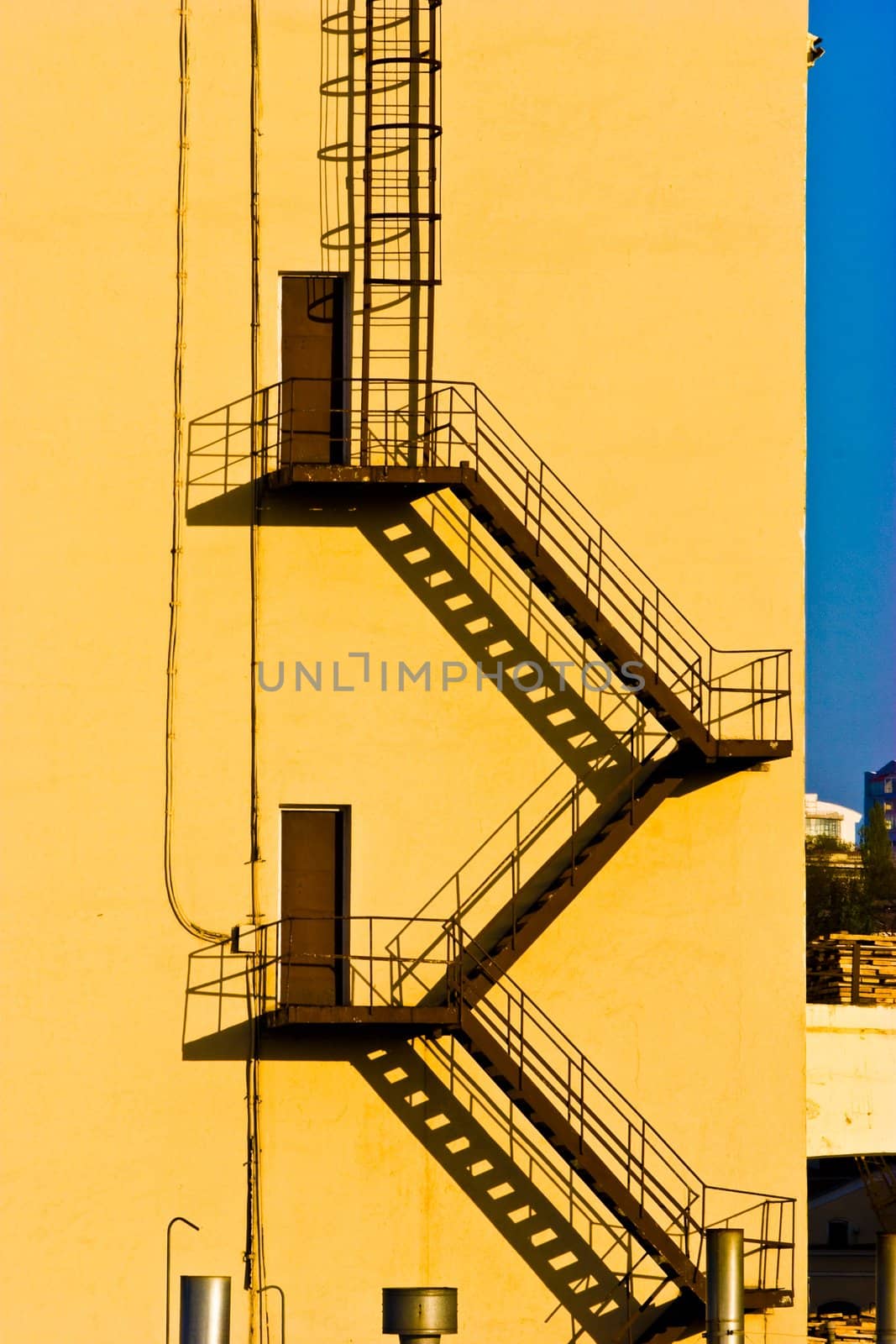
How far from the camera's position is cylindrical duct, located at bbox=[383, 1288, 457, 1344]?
2114cm

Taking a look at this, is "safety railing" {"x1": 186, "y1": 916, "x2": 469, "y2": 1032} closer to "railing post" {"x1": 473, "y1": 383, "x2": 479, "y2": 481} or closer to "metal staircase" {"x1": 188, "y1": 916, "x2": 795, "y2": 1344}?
"metal staircase" {"x1": 188, "y1": 916, "x2": 795, "y2": 1344}

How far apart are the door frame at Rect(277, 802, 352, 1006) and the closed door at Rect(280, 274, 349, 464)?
13.7 ft

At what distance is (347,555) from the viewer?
26.8 m

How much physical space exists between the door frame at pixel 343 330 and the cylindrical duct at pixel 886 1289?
1091cm

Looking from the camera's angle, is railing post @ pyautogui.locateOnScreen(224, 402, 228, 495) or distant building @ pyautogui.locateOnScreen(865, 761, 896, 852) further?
distant building @ pyautogui.locateOnScreen(865, 761, 896, 852)

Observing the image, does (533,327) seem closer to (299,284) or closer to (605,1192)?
(299,284)

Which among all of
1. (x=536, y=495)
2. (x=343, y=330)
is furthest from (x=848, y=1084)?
(x=343, y=330)

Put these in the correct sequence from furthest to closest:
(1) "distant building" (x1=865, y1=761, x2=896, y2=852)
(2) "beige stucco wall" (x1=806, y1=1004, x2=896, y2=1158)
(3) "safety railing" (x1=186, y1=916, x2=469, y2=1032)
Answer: (1) "distant building" (x1=865, y1=761, x2=896, y2=852)
(2) "beige stucco wall" (x1=806, y1=1004, x2=896, y2=1158)
(3) "safety railing" (x1=186, y1=916, x2=469, y2=1032)

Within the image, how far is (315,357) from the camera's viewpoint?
Answer: 2733cm

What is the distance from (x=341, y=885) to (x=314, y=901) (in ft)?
1.20

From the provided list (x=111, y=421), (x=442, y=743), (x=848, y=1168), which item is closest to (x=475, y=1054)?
(x=442, y=743)

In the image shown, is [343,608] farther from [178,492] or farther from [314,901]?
[314,901]

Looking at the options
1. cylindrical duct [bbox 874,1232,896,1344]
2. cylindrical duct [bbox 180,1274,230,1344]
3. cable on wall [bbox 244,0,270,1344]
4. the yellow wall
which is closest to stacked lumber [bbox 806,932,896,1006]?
the yellow wall

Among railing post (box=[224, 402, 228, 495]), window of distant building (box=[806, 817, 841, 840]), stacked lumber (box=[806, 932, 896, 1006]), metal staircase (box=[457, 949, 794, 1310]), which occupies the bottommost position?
metal staircase (box=[457, 949, 794, 1310])
